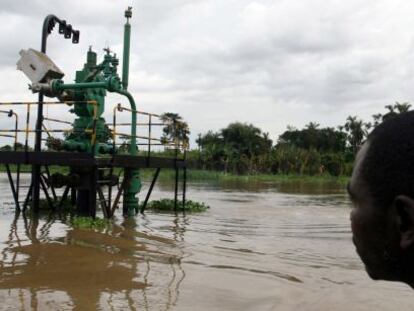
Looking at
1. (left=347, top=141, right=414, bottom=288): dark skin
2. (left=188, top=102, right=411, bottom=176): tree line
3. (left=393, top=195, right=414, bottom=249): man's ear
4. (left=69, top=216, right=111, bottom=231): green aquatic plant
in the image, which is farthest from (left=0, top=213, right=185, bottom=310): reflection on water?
(left=188, top=102, right=411, bottom=176): tree line

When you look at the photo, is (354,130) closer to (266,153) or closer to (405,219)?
(266,153)

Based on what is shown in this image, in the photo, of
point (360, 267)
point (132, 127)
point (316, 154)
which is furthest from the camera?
point (316, 154)

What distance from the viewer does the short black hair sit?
969mm

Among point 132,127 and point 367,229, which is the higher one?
point 132,127

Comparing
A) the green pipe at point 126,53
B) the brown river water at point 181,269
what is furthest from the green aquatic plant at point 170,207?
the green pipe at point 126,53

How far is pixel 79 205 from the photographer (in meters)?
12.1

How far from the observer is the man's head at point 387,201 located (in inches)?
37.7

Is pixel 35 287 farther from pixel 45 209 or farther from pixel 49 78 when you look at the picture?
pixel 45 209

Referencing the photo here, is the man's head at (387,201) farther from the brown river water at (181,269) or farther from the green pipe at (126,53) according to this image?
→ the green pipe at (126,53)

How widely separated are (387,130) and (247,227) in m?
11.2

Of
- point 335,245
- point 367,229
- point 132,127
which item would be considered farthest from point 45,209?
point 367,229

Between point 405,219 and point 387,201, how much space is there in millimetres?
55

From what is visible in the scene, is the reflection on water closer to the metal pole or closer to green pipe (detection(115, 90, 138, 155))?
the metal pole

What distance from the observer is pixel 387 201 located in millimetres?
991
